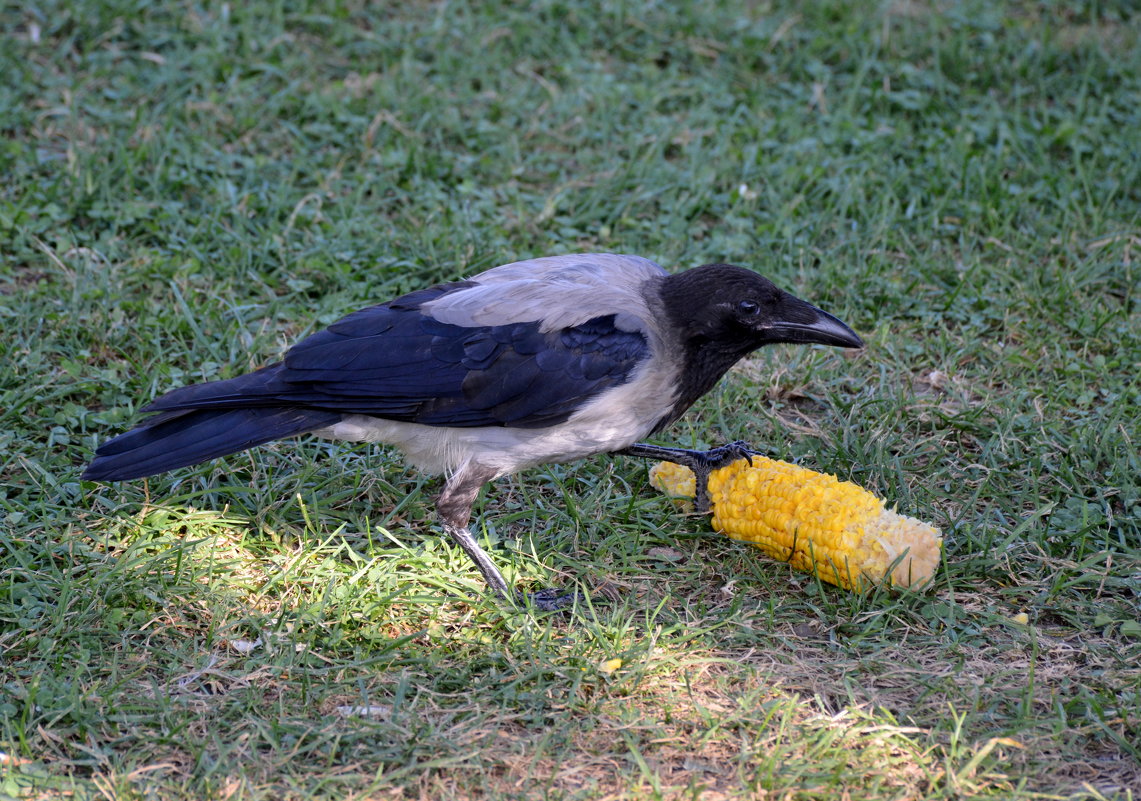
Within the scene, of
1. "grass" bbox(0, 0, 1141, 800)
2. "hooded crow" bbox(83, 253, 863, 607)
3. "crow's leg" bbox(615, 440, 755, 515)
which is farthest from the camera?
"crow's leg" bbox(615, 440, 755, 515)

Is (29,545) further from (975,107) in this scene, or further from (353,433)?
(975,107)

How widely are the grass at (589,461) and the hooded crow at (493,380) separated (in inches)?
14.1

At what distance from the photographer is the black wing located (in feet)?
12.2

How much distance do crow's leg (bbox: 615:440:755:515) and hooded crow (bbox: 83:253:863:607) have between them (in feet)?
0.86

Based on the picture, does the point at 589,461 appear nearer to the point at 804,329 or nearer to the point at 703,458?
the point at 703,458

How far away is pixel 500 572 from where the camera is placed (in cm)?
385

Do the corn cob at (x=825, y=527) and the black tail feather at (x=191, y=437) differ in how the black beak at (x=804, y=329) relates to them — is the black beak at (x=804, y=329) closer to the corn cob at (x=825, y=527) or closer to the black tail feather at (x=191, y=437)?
the corn cob at (x=825, y=527)

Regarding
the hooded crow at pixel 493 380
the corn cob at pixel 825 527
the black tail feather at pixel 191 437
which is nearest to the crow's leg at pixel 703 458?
the corn cob at pixel 825 527

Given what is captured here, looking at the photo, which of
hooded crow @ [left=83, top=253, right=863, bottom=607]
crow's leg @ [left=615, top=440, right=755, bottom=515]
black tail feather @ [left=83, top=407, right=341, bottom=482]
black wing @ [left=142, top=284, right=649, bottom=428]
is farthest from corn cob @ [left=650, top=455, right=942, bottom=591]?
black tail feather @ [left=83, top=407, right=341, bottom=482]

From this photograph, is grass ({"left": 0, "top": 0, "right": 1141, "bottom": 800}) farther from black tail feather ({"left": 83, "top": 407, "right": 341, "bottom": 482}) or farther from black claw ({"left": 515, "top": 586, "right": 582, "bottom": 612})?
black tail feather ({"left": 83, "top": 407, "right": 341, "bottom": 482})

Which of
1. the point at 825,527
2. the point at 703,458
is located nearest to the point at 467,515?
the point at 703,458

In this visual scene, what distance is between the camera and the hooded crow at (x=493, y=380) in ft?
12.2

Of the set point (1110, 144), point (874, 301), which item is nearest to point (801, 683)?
point (874, 301)

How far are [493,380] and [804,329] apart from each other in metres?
1.04
